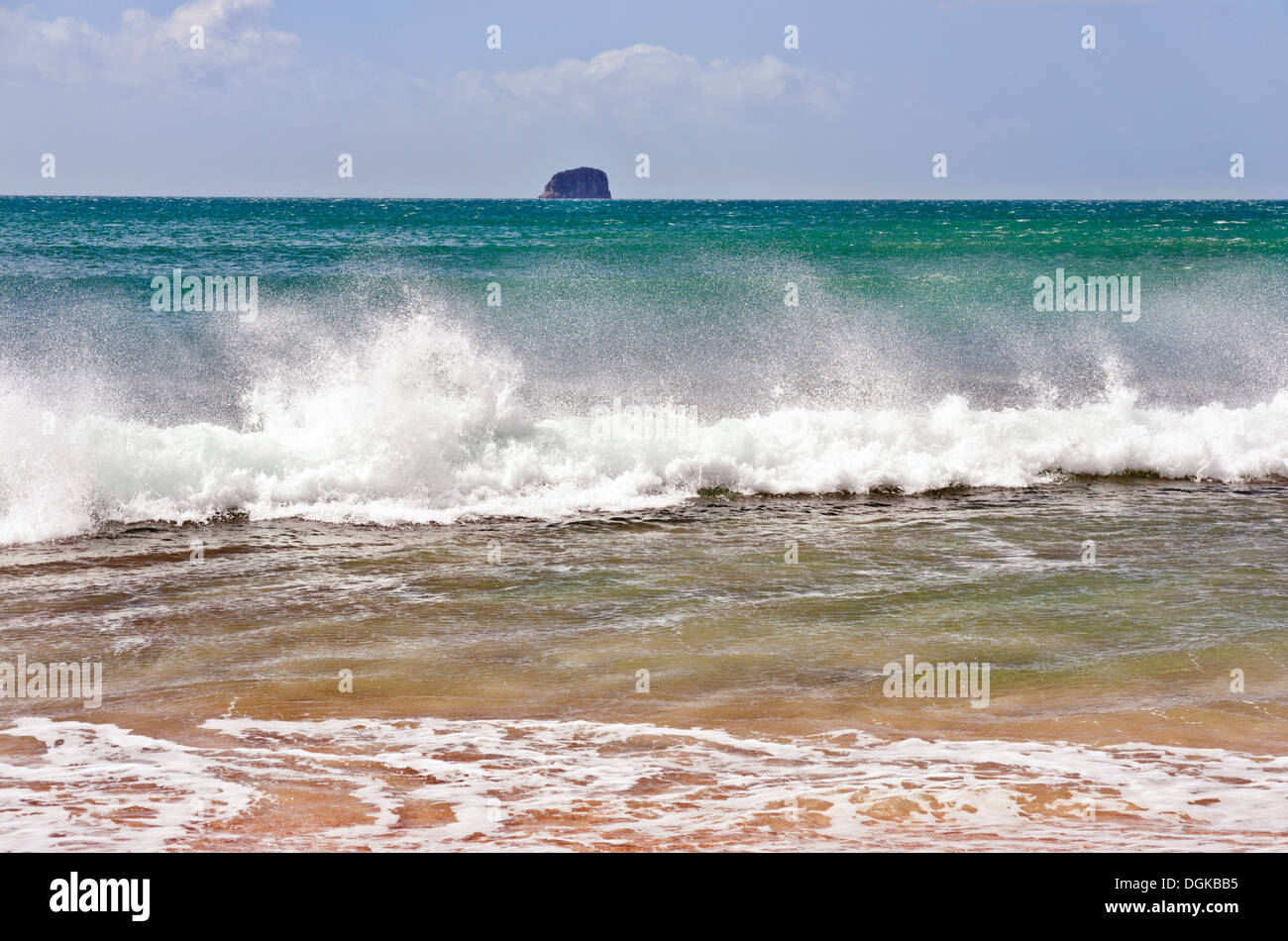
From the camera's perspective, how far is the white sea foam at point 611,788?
4.18m

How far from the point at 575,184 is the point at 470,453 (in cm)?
12014

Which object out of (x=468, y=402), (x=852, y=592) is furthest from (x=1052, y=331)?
(x=852, y=592)

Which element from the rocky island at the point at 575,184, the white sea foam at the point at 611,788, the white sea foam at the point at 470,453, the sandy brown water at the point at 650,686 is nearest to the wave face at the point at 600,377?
the white sea foam at the point at 470,453

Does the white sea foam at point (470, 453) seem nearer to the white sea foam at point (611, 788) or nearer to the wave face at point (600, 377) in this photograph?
the wave face at point (600, 377)

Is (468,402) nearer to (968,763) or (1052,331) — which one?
(968,763)

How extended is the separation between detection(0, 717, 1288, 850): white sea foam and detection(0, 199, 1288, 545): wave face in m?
4.88

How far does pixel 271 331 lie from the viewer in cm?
1777

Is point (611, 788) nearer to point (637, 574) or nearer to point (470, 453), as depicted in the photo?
point (637, 574)

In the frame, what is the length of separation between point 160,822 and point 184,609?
10.5 ft

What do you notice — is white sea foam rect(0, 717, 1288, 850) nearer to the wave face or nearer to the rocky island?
the wave face

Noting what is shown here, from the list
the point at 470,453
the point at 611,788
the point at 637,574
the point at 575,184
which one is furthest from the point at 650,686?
the point at 575,184

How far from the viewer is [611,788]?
4.69 metres

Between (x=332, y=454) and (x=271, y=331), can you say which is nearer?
(x=332, y=454)

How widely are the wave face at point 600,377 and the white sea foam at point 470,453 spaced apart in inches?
1.2
